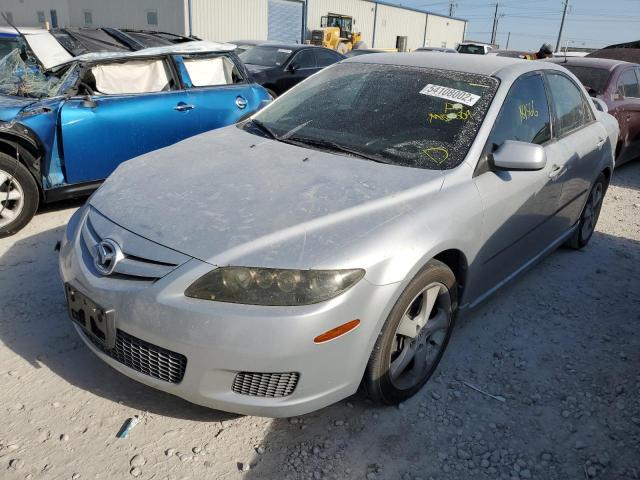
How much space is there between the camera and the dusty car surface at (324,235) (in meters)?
2.00

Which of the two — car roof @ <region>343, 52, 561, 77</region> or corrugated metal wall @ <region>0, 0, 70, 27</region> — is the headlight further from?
corrugated metal wall @ <region>0, 0, 70, 27</region>

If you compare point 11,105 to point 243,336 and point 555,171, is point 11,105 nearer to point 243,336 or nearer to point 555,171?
point 243,336

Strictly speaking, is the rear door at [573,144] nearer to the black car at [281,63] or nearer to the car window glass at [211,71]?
the car window glass at [211,71]

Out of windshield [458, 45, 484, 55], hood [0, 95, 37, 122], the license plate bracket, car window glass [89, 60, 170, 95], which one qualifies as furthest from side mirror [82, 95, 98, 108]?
windshield [458, 45, 484, 55]

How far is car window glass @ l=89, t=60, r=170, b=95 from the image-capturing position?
4.66 meters

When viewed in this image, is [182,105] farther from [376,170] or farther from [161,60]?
[376,170]

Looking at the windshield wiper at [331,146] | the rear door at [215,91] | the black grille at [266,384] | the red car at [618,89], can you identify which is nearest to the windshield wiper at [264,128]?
the windshield wiper at [331,146]

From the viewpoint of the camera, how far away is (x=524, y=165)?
2.70 metres

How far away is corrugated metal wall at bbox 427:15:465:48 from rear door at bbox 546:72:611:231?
46.9 metres

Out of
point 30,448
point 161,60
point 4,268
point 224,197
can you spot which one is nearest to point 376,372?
point 224,197

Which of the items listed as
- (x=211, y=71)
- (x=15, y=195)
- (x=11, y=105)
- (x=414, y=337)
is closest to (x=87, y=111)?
(x=11, y=105)

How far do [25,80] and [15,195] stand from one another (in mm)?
1079

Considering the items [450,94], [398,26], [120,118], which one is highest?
[398,26]

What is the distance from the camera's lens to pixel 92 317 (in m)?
2.22
